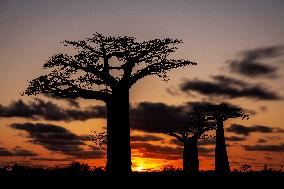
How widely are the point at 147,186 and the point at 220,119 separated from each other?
2150 cm

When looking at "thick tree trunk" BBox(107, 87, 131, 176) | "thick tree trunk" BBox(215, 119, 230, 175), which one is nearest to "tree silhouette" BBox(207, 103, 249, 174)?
"thick tree trunk" BBox(215, 119, 230, 175)

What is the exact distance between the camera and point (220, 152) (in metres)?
35.9

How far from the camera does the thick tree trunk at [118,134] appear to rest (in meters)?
19.2

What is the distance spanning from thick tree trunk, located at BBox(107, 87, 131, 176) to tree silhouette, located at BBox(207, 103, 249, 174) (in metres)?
16.3

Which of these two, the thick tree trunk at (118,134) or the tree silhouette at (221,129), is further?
the tree silhouette at (221,129)

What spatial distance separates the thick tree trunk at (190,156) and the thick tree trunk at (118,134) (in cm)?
1978

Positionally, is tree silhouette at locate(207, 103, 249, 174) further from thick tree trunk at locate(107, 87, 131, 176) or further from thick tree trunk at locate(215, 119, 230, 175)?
thick tree trunk at locate(107, 87, 131, 176)

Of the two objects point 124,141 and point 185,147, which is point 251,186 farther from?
point 185,147

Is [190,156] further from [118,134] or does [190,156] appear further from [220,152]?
[118,134]

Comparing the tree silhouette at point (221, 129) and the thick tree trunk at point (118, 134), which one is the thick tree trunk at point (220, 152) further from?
the thick tree trunk at point (118, 134)

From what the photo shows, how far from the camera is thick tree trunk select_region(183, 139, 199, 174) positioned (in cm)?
3884

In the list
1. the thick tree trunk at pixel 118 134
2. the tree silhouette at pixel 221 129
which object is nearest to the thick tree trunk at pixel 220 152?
the tree silhouette at pixel 221 129

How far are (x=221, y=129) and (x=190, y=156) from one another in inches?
200

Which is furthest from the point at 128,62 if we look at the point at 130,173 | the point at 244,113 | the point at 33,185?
the point at 244,113
